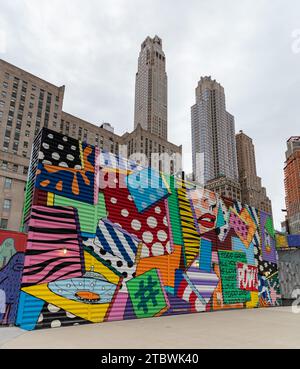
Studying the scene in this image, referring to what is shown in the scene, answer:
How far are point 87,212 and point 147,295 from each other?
5067 mm

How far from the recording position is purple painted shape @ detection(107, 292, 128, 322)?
11.9 meters

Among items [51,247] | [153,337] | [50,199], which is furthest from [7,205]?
[153,337]

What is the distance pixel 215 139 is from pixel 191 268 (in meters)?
178

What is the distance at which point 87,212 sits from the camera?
482 inches

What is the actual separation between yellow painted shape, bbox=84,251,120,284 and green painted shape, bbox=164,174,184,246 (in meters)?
4.51

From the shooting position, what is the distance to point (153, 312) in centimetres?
1348

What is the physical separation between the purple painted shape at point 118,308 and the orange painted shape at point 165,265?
134 cm

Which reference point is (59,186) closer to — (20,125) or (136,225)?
(136,225)

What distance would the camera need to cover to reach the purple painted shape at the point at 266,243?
74.7 ft

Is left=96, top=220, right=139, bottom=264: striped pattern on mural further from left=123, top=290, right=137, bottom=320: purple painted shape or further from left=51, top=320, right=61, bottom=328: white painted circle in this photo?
left=51, top=320, right=61, bottom=328: white painted circle

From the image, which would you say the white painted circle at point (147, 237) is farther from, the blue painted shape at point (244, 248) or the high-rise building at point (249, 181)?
the high-rise building at point (249, 181)

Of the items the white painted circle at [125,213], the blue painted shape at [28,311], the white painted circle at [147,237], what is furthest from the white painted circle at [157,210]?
the blue painted shape at [28,311]
